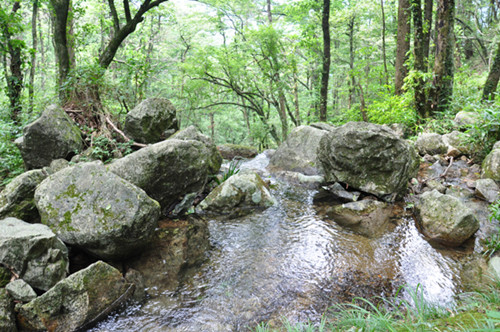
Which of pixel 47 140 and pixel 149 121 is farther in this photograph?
pixel 149 121

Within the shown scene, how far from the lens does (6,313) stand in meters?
2.50

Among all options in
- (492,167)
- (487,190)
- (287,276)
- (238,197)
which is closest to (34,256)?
(287,276)

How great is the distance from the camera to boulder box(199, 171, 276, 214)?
5.88 meters

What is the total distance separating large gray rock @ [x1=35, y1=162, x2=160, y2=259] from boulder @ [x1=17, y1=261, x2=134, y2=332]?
488 millimetres

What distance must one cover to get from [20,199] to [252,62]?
11.7 m

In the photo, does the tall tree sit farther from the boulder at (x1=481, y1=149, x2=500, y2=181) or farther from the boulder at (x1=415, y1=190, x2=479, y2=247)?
the boulder at (x1=481, y1=149, x2=500, y2=181)

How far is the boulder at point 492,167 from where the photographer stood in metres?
5.01

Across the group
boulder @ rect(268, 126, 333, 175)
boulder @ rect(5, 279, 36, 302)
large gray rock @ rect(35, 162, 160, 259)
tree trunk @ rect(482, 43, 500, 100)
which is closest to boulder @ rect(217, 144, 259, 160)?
boulder @ rect(268, 126, 333, 175)

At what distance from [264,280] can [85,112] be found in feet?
20.8

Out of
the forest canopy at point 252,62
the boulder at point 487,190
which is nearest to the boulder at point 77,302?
the forest canopy at point 252,62

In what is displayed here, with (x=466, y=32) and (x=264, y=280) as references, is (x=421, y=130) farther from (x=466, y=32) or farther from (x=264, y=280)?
(x=466, y=32)

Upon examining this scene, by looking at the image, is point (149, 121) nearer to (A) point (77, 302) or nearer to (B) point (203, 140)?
(B) point (203, 140)

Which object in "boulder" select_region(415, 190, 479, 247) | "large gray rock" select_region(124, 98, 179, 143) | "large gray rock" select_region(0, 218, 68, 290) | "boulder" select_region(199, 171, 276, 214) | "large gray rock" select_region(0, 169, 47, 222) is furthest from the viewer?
"large gray rock" select_region(124, 98, 179, 143)

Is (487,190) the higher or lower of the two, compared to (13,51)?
lower
